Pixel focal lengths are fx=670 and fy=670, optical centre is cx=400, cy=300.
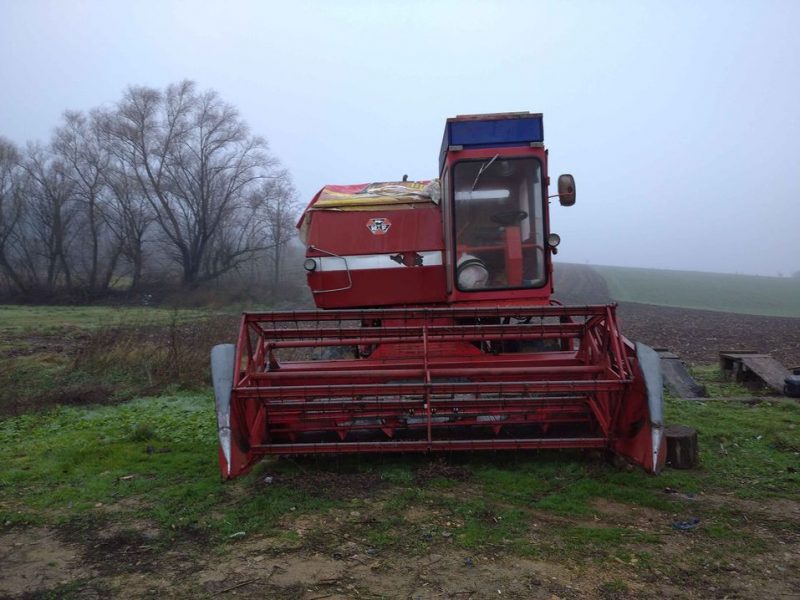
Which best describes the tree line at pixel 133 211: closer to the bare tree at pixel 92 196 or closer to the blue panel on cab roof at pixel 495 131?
the bare tree at pixel 92 196

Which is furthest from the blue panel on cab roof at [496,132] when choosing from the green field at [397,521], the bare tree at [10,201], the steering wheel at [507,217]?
the bare tree at [10,201]

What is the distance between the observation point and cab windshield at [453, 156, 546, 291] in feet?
21.9

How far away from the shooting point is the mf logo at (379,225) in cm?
718

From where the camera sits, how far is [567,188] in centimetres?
654

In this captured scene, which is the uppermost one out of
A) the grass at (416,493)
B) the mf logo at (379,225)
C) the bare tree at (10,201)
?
the bare tree at (10,201)

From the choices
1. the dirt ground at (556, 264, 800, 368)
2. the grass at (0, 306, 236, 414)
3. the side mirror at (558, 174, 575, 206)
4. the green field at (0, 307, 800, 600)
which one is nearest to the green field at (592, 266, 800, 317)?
the dirt ground at (556, 264, 800, 368)

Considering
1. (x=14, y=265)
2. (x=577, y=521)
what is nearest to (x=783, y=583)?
(x=577, y=521)

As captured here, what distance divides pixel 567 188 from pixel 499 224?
748 millimetres

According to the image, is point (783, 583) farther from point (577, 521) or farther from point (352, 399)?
point (352, 399)

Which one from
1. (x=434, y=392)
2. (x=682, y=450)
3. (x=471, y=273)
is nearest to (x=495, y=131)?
(x=471, y=273)

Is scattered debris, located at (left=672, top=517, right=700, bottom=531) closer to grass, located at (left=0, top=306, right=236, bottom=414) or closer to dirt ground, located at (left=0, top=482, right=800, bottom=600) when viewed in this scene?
dirt ground, located at (left=0, top=482, right=800, bottom=600)

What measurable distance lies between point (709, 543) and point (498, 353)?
9.03 feet

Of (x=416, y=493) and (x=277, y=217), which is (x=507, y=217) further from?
(x=277, y=217)

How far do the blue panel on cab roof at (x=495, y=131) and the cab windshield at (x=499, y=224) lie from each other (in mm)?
180
